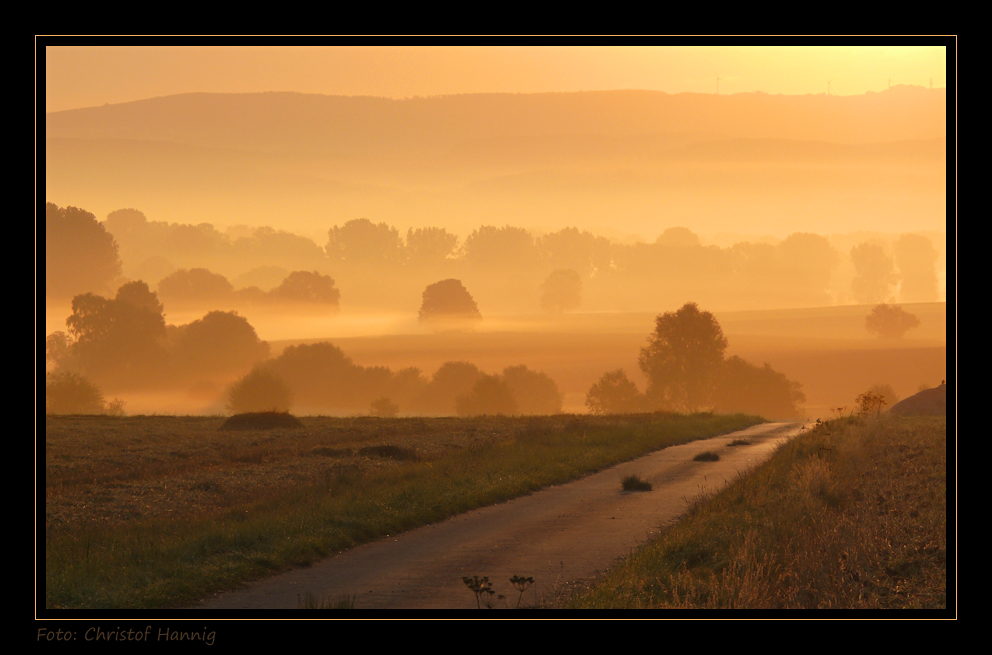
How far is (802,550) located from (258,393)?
338 feet

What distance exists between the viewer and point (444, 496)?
21641 mm

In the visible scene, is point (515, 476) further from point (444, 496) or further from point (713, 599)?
point (713, 599)

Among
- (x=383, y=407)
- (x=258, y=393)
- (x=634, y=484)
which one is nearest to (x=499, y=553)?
(x=634, y=484)

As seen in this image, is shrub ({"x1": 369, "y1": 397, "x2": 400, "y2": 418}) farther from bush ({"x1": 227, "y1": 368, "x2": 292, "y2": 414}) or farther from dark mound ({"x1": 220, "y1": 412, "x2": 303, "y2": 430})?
dark mound ({"x1": 220, "y1": 412, "x2": 303, "y2": 430})

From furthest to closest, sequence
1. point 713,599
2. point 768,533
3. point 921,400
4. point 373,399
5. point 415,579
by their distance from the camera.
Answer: point 373,399, point 921,400, point 768,533, point 415,579, point 713,599

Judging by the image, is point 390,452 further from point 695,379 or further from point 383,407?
point 383,407

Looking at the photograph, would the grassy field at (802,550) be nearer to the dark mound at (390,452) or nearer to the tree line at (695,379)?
the dark mound at (390,452)

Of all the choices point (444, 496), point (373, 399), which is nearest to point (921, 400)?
point (444, 496)

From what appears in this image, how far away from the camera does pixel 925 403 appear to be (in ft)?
208

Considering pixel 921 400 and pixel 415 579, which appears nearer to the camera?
pixel 415 579

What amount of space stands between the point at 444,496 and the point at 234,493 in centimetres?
736

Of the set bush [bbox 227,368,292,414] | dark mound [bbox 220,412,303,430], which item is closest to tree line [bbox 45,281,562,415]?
bush [bbox 227,368,292,414]

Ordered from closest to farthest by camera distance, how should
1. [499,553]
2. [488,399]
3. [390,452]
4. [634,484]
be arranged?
[499,553] → [634,484] → [390,452] → [488,399]
